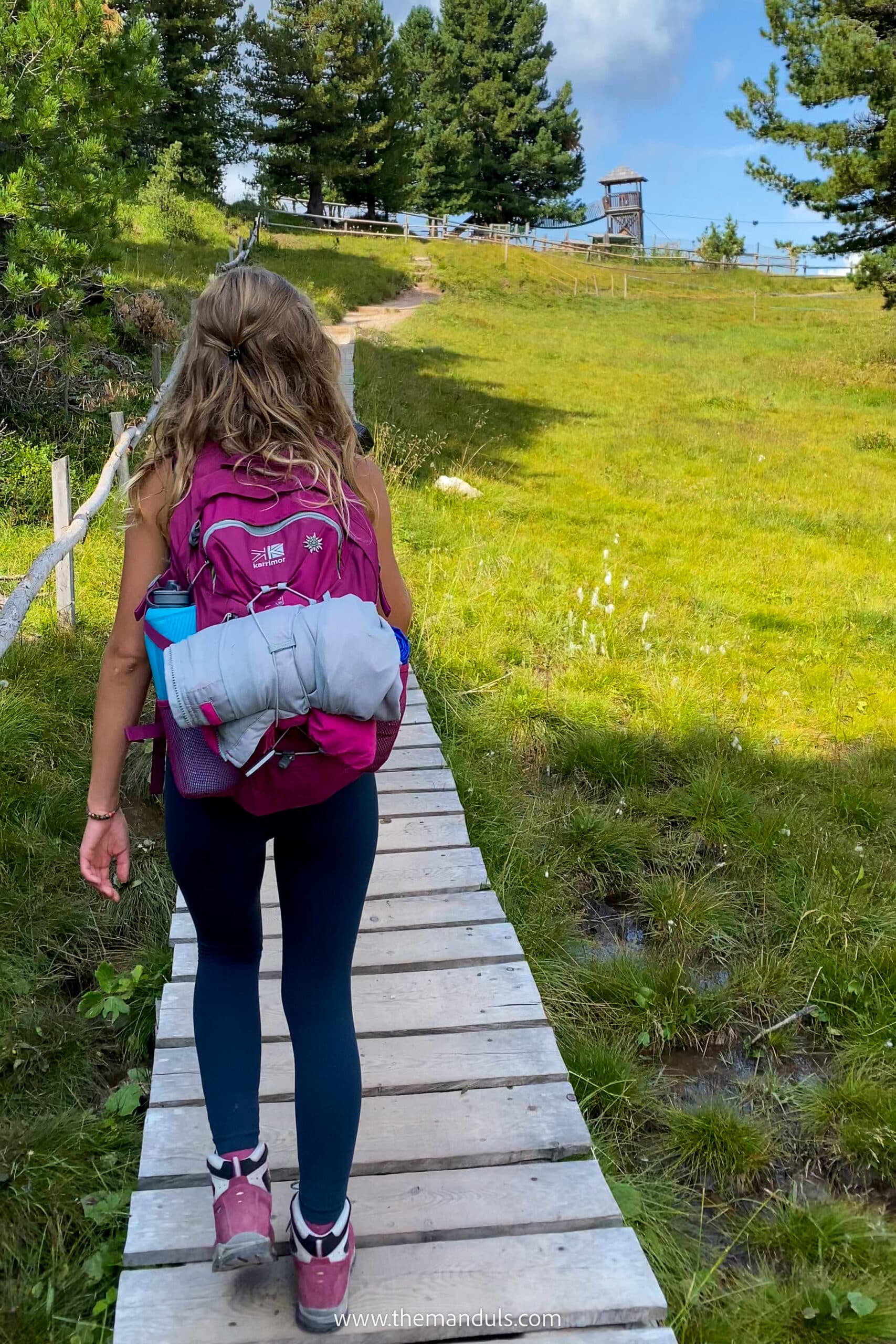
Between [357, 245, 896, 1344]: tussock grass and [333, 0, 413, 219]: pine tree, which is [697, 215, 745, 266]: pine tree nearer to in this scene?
[333, 0, 413, 219]: pine tree

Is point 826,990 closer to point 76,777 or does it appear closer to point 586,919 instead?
point 586,919

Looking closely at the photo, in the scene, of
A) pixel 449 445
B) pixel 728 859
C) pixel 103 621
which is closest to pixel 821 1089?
pixel 728 859

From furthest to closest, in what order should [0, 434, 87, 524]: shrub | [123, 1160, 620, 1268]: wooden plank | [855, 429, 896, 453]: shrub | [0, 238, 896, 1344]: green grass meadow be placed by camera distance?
[855, 429, 896, 453]: shrub, [0, 434, 87, 524]: shrub, [0, 238, 896, 1344]: green grass meadow, [123, 1160, 620, 1268]: wooden plank

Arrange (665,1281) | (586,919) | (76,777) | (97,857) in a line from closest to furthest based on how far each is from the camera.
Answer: (97,857) < (665,1281) < (586,919) < (76,777)

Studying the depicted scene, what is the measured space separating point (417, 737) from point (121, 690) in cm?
312

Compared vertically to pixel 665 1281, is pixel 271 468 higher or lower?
higher

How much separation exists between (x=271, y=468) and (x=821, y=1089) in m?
2.83

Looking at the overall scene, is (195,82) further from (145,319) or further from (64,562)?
(64,562)

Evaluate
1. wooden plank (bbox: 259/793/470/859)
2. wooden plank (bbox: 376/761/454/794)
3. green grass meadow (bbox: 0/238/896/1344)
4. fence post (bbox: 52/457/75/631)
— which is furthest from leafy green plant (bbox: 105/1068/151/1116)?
fence post (bbox: 52/457/75/631)

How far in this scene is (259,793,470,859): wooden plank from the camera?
154 inches

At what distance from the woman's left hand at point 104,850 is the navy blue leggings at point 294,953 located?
9.5 inches

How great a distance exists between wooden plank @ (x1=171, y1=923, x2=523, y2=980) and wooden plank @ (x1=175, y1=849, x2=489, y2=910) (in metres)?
0.23

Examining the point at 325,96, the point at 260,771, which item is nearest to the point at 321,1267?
the point at 260,771

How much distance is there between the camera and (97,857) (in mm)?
2012
